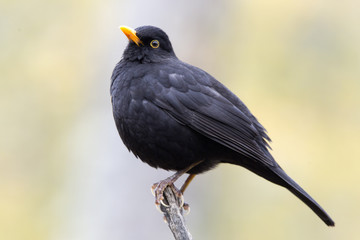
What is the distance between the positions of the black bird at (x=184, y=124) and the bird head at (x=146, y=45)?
0.10 meters

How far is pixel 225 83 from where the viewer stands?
32.8ft

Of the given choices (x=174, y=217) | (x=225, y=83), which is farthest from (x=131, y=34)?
(x=225, y=83)

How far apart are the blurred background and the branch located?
152cm

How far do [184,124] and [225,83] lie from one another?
4.19 metres

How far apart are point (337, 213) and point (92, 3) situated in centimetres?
496

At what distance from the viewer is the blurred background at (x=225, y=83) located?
7.98 metres

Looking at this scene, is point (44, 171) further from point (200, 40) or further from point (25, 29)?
point (200, 40)

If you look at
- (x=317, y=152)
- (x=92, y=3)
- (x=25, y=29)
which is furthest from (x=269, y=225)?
(x=25, y=29)

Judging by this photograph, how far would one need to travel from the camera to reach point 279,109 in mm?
10430

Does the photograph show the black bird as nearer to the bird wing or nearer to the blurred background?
the bird wing

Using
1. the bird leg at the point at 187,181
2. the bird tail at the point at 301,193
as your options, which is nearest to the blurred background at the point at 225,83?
the bird leg at the point at 187,181

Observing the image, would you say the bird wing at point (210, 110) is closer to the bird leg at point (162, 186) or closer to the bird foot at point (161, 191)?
the bird leg at point (162, 186)

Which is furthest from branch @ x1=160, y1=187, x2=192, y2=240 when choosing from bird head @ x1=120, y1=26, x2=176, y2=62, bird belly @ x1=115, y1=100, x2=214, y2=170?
bird head @ x1=120, y1=26, x2=176, y2=62

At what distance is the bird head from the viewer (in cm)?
641
